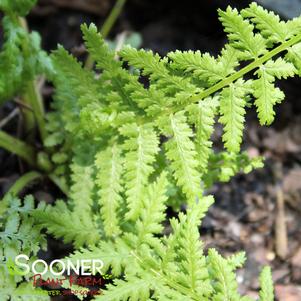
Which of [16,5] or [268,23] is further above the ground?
[16,5]

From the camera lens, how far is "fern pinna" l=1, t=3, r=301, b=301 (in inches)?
70.0

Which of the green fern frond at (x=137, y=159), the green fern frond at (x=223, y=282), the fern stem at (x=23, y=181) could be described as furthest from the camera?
the fern stem at (x=23, y=181)

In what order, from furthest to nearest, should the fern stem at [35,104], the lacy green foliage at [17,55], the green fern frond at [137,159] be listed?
the fern stem at [35,104], the lacy green foliage at [17,55], the green fern frond at [137,159]

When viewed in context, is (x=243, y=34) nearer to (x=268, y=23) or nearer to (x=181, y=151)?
(x=268, y=23)

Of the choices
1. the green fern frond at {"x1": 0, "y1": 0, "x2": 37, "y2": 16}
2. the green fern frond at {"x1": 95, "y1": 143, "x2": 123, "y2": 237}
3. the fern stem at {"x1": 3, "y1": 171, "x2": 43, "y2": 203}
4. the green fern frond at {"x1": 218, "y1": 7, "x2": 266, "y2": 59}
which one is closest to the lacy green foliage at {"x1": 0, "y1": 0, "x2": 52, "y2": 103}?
the green fern frond at {"x1": 0, "y1": 0, "x2": 37, "y2": 16}

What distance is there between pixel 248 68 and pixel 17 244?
118cm

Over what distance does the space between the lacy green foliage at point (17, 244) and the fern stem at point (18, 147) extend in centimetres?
44

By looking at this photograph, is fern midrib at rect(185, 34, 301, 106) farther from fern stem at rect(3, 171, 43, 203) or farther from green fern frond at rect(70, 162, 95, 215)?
fern stem at rect(3, 171, 43, 203)

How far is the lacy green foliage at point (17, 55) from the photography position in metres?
2.11

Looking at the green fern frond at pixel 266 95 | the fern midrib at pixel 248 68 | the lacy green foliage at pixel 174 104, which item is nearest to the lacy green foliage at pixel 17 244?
the lacy green foliage at pixel 174 104

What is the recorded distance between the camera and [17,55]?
221 cm

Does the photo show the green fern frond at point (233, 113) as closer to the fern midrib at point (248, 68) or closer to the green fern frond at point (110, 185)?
the fern midrib at point (248, 68)

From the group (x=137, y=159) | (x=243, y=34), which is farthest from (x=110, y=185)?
(x=243, y=34)

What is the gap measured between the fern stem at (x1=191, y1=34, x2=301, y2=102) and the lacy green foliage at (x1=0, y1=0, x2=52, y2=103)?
87 cm
